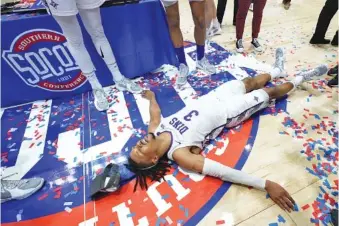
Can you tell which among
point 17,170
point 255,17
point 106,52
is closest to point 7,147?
point 17,170

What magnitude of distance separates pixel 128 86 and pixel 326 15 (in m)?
2.27

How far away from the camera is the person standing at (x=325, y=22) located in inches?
89.0

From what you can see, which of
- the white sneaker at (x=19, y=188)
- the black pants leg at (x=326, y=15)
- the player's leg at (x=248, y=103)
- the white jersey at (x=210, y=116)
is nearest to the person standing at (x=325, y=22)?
the black pants leg at (x=326, y=15)

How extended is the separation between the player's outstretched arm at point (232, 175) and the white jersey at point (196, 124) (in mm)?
75

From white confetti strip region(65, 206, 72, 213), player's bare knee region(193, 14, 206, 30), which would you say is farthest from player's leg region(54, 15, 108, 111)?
player's bare knee region(193, 14, 206, 30)

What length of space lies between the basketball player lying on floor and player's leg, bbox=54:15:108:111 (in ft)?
1.78

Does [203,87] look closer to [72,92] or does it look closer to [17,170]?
[72,92]

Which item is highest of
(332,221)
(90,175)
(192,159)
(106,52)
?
(106,52)

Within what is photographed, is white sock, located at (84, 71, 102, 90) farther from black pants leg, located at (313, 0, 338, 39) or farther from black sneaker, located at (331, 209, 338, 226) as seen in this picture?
black pants leg, located at (313, 0, 338, 39)

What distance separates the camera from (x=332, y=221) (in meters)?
1.03

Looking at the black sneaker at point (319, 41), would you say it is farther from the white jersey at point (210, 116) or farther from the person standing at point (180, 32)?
the white jersey at point (210, 116)

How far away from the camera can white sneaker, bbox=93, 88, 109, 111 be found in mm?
1874

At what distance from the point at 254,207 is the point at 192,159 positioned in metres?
0.41

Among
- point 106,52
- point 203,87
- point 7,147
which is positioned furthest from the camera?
point 203,87
